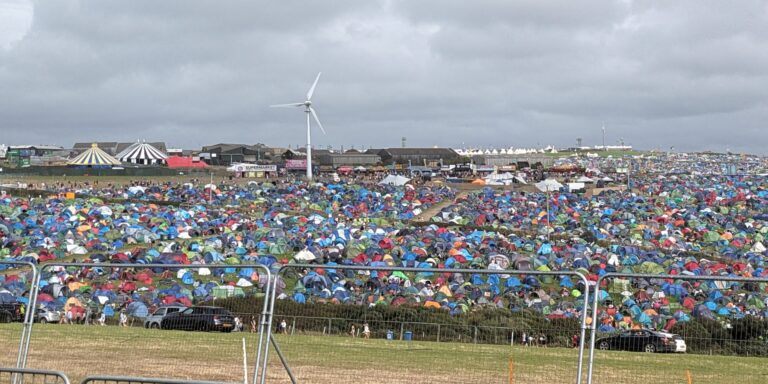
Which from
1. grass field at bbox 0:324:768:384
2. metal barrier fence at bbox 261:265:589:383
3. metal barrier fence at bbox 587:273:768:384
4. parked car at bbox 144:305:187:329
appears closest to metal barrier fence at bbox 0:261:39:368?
grass field at bbox 0:324:768:384

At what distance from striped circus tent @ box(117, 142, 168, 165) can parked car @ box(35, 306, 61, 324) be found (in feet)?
426

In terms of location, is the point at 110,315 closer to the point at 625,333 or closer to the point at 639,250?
the point at 625,333

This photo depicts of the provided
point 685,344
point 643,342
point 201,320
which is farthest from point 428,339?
point 201,320

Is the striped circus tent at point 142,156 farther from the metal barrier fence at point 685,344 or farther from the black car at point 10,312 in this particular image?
the metal barrier fence at point 685,344

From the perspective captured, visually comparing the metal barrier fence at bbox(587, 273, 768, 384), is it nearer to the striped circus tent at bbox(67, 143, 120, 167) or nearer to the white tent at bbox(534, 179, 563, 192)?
the white tent at bbox(534, 179, 563, 192)

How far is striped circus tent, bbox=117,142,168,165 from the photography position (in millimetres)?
141750

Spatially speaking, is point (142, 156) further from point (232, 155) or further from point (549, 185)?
point (549, 185)

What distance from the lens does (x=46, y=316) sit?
559 inches

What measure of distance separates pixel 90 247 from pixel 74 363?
3441 cm

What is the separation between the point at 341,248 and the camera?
46.2 meters

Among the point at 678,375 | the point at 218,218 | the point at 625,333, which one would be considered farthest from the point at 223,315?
the point at 218,218

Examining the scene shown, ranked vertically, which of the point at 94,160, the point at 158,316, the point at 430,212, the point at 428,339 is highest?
the point at 94,160

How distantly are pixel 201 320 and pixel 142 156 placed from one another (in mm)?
136656

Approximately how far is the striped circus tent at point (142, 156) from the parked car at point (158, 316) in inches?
5199
